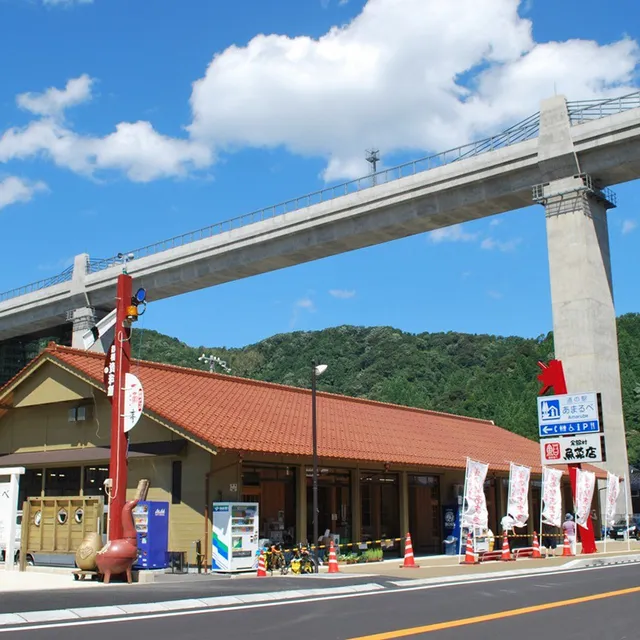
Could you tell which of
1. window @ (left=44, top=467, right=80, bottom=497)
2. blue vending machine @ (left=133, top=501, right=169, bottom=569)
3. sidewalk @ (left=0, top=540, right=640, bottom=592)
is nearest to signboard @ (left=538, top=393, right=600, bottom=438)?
sidewalk @ (left=0, top=540, right=640, bottom=592)

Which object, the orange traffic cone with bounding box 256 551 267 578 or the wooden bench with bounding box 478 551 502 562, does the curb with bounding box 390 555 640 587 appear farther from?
the orange traffic cone with bounding box 256 551 267 578

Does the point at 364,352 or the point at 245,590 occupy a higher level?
the point at 364,352

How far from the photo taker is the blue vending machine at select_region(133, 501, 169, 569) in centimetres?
2172

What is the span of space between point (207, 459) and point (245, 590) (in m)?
7.15

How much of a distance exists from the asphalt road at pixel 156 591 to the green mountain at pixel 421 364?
199 ft

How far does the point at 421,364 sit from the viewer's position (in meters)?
127

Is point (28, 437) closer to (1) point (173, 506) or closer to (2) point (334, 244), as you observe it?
(1) point (173, 506)

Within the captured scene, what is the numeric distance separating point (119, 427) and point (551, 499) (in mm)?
16991

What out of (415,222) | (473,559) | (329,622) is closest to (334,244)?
(415,222)

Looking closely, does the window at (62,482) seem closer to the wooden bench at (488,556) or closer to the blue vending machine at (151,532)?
the blue vending machine at (151,532)

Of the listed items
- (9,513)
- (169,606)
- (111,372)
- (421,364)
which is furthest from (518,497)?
(421,364)

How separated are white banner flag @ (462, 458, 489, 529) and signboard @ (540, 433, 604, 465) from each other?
518 cm

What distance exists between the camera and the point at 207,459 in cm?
2305

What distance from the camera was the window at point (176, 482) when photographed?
Answer: 23609 mm
